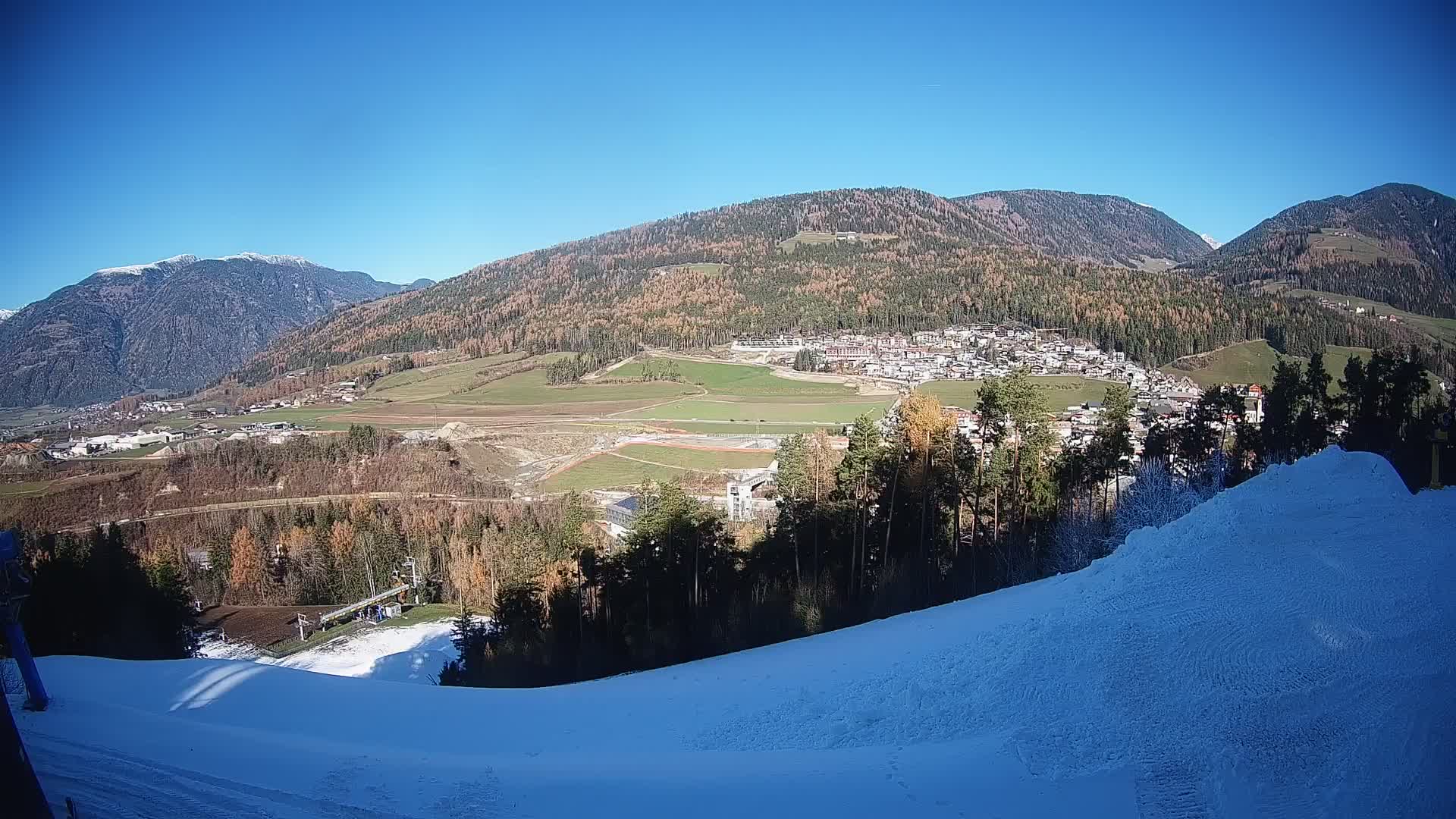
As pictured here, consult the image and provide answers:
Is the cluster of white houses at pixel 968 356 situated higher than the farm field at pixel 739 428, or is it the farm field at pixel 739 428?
the cluster of white houses at pixel 968 356

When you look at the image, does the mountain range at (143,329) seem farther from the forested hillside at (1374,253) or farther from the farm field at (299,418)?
the forested hillside at (1374,253)

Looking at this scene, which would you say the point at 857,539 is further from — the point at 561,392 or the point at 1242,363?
the point at 561,392

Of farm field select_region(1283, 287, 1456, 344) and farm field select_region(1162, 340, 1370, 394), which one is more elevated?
farm field select_region(1283, 287, 1456, 344)

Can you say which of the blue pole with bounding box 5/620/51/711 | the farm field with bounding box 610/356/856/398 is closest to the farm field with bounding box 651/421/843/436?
the farm field with bounding box 610/356/856/398

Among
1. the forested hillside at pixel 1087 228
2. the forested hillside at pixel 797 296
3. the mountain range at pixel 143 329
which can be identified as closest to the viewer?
the forested hillside at pixel 797 296

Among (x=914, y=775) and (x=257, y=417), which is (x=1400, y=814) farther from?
(x=257, y=417)

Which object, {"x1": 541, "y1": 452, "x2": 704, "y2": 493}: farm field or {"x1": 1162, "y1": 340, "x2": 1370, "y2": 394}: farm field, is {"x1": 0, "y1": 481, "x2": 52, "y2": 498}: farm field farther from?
{"x1": 1162, "y1": 340, "x2": 1370, "y2": 394}: farm field

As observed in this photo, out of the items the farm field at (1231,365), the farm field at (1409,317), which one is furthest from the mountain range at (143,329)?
the farm field at (1409,317)

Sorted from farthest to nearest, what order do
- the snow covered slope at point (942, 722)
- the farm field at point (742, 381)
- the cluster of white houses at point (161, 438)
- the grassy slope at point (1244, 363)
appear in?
the farm field at point (742, 381)
the cluster of white houses at point (161, 438)
the grassy slope at point (1244, 363)
the snow covered slope at point (942, 722)
